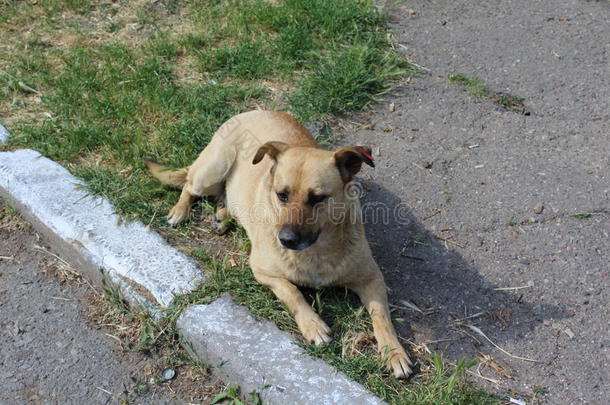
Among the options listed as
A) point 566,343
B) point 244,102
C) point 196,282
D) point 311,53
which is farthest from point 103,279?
point 311,53

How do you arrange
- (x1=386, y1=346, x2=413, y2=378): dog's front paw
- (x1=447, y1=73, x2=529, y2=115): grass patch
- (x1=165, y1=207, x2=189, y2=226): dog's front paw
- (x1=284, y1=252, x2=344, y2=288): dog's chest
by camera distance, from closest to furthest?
(x1=386, y1=346, x2=413, y2=378): dog's front paw → (x1=284, y1=252, x2=344, y2=288): dog's chest → (x1=165, y1=207, x2=189, y2=226): dog's front paw → (x1=447, y1=73, x2=529, y2=115): grass patch

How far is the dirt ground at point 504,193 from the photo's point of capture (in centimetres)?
346

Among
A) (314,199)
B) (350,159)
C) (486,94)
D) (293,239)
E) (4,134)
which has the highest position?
(350,159)

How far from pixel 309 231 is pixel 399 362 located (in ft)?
2.59

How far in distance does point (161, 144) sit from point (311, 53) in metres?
1.77

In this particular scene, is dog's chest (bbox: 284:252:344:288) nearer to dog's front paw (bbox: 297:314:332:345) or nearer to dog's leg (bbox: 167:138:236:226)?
dog's front paw (bbox: 297:314:332:345)

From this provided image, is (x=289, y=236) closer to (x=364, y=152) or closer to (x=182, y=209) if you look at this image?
(x=364, y=152)

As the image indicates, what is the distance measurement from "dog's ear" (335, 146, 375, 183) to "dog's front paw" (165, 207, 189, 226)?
1.24 metres

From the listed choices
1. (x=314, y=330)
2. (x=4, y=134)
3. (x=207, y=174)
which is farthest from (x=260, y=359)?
(x=4, y=134)

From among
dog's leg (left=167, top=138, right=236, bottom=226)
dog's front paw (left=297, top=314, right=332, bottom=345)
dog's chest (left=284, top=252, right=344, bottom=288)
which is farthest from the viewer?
dog's leg (left=167, top=138, right=236, bottom=226)

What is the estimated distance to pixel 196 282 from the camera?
3605mm

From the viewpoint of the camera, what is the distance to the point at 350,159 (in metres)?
3.45

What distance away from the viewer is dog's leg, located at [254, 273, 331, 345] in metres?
3.29

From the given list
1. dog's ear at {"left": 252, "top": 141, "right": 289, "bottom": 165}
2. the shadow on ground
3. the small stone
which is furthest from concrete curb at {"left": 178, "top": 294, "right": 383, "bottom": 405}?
dog's ear at {"left": 252, "top": 141, "right": 289, "bottom": 165}
